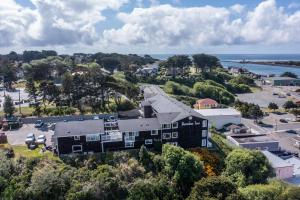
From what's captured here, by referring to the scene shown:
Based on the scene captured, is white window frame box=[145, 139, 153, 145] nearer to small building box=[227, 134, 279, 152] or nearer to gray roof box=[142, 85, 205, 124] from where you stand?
gray roof box=[142, 85, 205, 124]

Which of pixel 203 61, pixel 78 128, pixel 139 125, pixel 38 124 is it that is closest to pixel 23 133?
pixel 38 124

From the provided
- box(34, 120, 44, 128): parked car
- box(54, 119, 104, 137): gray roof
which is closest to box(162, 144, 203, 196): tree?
box(54, 119, 104, 137): gray roof

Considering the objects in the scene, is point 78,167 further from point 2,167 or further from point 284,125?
point 284,125

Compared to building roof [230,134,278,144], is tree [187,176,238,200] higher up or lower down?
higher up

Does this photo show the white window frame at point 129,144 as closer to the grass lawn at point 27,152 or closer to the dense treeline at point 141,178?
the dense treeline at point 141,178

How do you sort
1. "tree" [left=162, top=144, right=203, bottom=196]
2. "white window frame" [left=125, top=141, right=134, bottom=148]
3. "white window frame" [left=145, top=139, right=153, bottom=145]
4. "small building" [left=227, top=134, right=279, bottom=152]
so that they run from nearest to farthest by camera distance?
"tree" [left=162, top=144, right=203, bottom=196] < "white window frame" [left=125, top=141, right=134, bottom=148] < "white window frame" [left=145, top=139, right=153, bottom=145] < "small building" [left=227, top=134, right=279, bottom=152]

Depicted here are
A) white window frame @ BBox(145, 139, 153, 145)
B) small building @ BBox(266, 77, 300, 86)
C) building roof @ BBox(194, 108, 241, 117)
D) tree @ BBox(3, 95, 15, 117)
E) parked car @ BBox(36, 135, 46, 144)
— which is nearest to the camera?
white window frame @ BBox(145, 139, 153, 145)

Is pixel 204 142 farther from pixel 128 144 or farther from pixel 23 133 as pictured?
pixel 23 133
